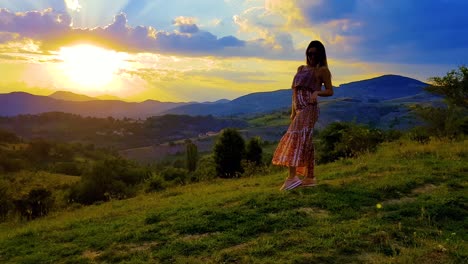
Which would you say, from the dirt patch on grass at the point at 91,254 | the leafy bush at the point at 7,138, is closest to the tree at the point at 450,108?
the dirt patch on grass at the point at 91,254

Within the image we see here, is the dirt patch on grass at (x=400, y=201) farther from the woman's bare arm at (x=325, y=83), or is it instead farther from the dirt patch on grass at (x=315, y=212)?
the woman's bare arm at (x=325, y=83)

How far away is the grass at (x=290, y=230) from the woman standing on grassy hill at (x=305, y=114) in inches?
18.5

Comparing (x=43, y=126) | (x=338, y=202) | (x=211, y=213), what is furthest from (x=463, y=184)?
(x=43, y=126)

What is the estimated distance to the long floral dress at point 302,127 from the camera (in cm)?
809

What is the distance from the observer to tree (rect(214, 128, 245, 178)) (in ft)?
99.0

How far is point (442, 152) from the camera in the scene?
11945 millimetres

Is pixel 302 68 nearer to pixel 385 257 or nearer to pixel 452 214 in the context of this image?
pixel 452 214

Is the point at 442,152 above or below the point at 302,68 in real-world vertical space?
below

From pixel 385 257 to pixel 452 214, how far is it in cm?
241

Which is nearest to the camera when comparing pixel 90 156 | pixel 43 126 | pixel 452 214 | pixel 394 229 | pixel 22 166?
pixel 394 229

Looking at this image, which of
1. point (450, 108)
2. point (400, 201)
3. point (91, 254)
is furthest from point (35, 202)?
point (450, 108)

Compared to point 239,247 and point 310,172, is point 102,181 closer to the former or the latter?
point 310,172

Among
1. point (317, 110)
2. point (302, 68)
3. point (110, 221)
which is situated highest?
point (302, 68)

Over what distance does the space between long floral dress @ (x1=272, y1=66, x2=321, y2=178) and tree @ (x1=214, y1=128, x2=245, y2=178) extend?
68.7 feet
